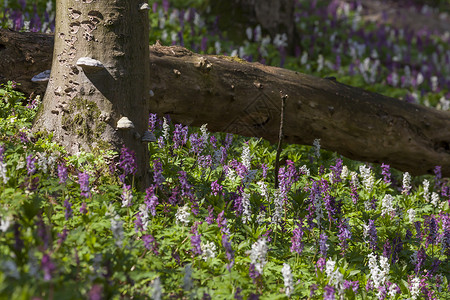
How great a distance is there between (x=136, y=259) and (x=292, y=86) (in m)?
4.04

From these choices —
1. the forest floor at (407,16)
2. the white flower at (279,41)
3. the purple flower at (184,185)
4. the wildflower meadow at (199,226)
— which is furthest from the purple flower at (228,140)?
the forest floor at (407,16)

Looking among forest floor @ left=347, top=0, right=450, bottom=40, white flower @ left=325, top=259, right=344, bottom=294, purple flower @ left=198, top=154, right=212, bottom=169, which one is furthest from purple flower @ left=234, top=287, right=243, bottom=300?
forest floor @ left=347, top=0, right=450, bottom=40

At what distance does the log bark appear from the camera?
6250 millimetres

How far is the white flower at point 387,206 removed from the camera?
5.97 metres

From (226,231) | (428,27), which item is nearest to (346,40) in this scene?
(428,27)

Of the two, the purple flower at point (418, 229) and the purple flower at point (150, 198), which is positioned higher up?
the purple flower at point (150, 198)

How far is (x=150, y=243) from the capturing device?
12.6 feet

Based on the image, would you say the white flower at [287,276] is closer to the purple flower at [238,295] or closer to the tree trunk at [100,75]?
the purple flower at [238,295]

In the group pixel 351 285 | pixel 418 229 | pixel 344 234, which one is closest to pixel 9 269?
pixel 351 285

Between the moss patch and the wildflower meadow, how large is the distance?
0.22 metres

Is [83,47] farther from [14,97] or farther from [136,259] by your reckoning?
[136,259]

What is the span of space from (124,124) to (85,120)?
1.37 feet

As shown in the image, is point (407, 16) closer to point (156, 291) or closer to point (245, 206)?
point (245, 206)

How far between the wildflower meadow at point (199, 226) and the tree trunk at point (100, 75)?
22 cm
